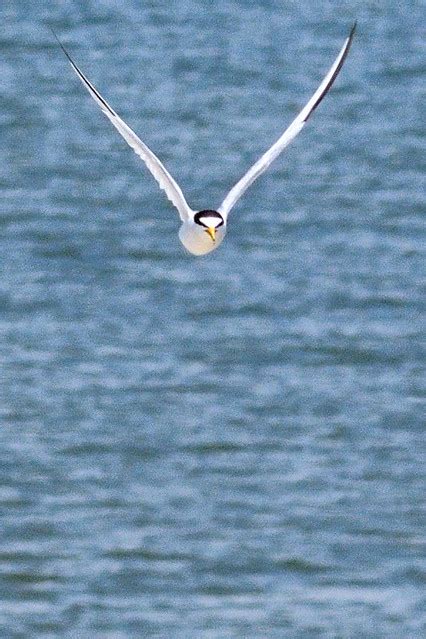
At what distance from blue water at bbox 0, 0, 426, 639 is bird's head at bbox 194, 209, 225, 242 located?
5867 mm

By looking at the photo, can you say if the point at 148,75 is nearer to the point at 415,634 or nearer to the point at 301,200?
the point at 301,200

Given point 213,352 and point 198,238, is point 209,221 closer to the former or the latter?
point 198,238

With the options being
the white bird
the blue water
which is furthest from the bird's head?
the blue water

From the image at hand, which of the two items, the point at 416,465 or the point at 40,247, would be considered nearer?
the point at 416,465

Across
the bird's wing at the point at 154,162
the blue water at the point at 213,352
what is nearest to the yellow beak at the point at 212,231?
the bird's wing at the point at 154,162

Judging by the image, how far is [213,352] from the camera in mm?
20562

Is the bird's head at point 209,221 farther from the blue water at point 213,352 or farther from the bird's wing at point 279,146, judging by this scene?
the blue water at point 213,352

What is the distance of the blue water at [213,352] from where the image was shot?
17.6 meters

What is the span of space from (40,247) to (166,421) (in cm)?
355

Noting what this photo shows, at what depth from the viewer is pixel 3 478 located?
1880cm

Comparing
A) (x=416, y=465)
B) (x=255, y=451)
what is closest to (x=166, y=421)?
(x=255, y=451)

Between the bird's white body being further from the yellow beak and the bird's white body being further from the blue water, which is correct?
the blue water

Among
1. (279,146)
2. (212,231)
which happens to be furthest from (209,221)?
(279,146)

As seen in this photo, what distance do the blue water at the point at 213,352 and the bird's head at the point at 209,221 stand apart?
19.2ft
